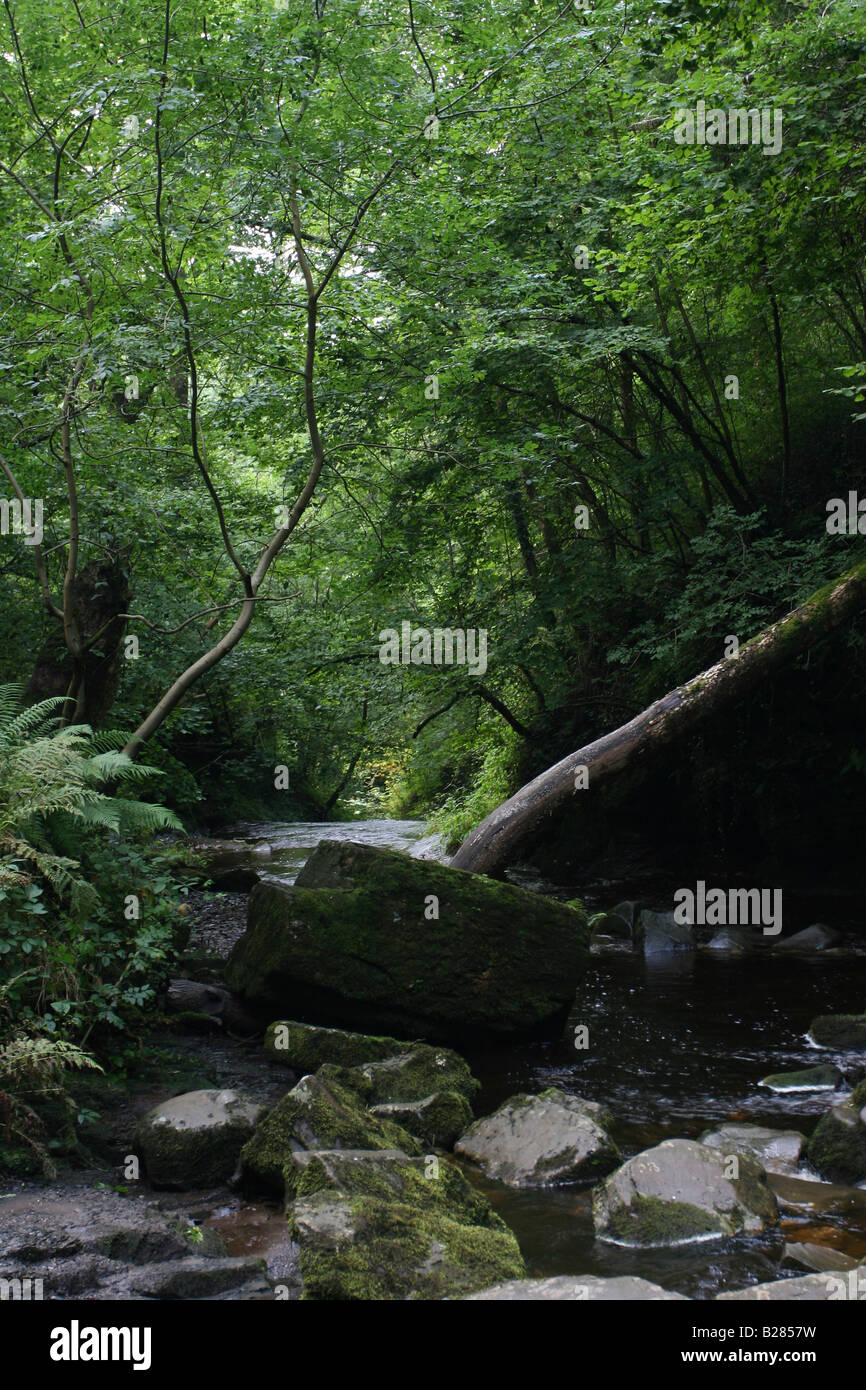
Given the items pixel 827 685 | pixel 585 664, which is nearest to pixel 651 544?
pixel 585 664

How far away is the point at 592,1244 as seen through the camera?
4465 mm

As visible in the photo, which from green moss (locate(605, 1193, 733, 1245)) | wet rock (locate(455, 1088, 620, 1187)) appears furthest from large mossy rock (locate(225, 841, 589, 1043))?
green moss (locate(605, 1193, 733, 1245))

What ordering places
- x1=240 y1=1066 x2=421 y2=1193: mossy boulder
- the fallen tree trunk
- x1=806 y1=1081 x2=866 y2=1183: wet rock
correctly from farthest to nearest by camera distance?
the fallen tree trunk < x1=806 y1=1081 x2=866 y2=1183: wet rock < x1=240 y1=1066 x2=421 y2=1193: mossy boulder

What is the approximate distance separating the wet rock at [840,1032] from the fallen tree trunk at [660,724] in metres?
2.60

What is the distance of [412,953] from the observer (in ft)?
23.6

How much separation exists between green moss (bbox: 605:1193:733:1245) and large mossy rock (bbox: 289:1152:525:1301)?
0.63 meters

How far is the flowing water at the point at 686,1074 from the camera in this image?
4348mm

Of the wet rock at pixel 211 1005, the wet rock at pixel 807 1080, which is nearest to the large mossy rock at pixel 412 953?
the wet rock at pixel 211 1005

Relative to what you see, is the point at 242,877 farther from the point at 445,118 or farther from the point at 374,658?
the point at 445,118

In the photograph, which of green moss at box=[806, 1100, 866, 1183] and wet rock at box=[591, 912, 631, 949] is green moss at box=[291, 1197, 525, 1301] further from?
wet rock at box=[591, 912, 631, 949]

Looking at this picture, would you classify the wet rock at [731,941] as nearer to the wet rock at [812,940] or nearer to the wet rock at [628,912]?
the wet rock at [812,940]

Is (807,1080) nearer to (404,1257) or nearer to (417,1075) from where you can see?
(417,1075)

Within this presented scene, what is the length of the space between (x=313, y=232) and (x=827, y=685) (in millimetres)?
8175

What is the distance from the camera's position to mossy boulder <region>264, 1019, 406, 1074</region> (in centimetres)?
650
